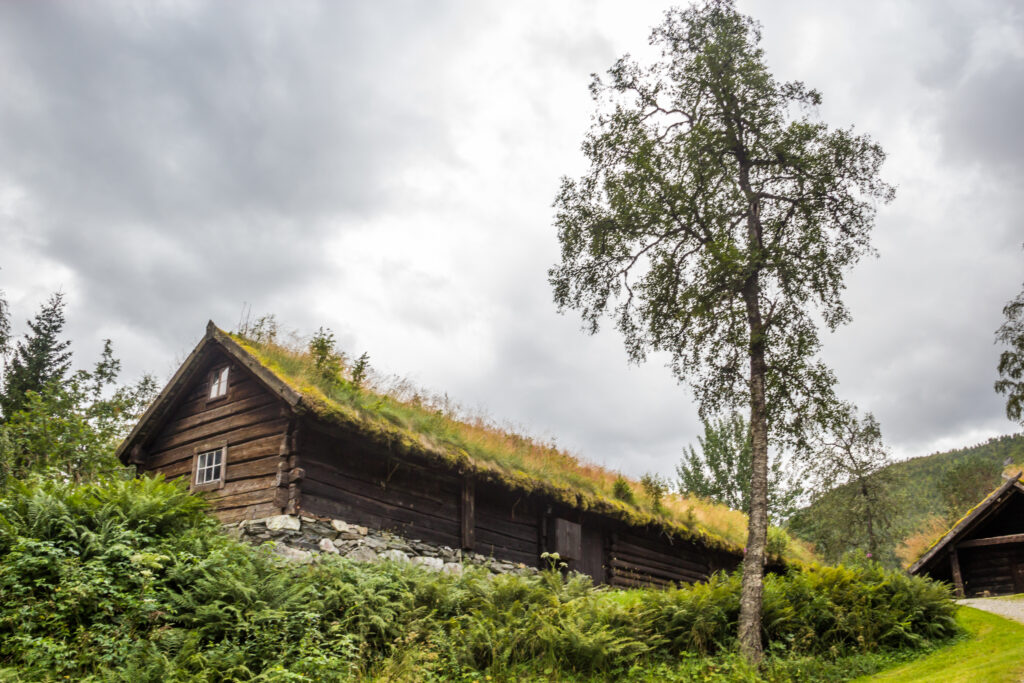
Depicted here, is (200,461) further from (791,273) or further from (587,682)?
(791,273)

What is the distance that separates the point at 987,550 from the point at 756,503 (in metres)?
18.3

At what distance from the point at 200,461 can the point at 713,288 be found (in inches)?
450

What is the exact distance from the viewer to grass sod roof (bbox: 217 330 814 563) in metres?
12.9

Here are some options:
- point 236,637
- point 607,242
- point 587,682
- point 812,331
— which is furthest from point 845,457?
point 236,637

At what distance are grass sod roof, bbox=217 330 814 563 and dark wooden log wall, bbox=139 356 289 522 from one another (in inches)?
34.6

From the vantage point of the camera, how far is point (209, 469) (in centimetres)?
1466

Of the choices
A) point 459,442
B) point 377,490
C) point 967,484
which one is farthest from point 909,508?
point 377,490

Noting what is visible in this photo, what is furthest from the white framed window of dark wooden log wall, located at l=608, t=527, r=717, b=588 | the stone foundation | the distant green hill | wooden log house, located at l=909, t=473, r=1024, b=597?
the distant green hill

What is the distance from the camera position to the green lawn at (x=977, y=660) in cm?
979

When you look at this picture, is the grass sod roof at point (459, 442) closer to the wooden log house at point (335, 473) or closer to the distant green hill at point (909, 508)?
the wooden log house at point (335, 473)

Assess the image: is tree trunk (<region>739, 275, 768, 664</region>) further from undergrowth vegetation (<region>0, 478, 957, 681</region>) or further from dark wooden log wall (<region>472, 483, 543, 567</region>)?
dark wooden log wall (<region>472, 483, 543, 567</region>)

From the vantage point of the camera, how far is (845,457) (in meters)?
28.2

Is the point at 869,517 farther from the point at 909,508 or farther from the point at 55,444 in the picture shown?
the point at 55,444

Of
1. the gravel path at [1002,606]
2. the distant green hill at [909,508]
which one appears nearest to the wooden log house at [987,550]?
the gravel path at [1002,606]
